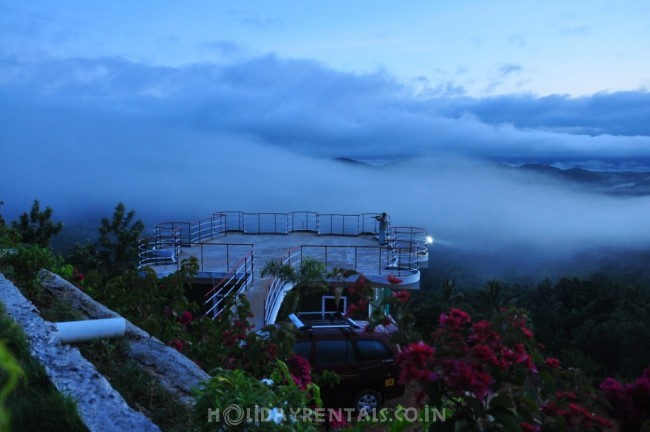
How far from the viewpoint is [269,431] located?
2021 millimetres

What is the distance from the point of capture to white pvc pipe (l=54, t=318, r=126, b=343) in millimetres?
3229

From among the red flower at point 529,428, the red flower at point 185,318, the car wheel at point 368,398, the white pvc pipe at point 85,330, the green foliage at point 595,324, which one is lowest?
the green foliage at point 595,324

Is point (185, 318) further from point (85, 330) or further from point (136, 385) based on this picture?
point (136, 385)

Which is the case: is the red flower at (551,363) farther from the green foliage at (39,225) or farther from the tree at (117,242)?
the tree at (117,242)

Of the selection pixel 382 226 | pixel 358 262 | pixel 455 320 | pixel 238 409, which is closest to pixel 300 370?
pixel 455 320

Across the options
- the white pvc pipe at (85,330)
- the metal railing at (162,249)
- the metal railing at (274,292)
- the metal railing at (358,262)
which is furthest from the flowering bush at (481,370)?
the metal railing at (162,249)

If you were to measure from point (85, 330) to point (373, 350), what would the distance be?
6446mm

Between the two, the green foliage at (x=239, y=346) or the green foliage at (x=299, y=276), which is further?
the green foliage at (x=299, y=276)

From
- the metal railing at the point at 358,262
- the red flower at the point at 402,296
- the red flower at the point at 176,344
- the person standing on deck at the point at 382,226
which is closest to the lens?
the red flower at the point at 402,296

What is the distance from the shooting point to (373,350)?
913cm

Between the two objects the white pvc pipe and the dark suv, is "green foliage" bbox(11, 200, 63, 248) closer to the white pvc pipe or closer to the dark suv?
the dark suv

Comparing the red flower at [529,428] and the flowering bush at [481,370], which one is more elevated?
the flowering bush at [481,370]

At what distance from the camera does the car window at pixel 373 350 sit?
A: 29.8 ft

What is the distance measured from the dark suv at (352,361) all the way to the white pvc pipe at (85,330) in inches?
215
